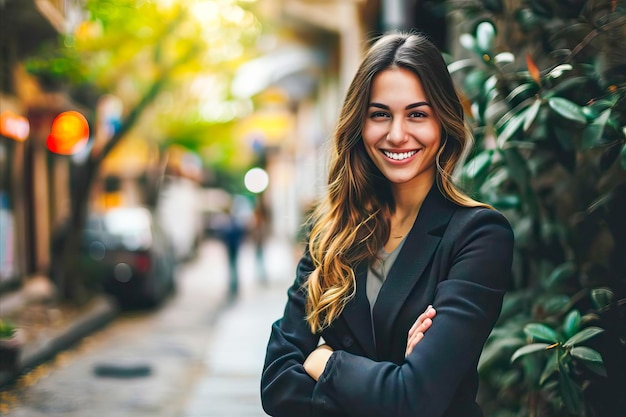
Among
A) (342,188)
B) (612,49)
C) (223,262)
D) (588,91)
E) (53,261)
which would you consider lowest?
(223,262)

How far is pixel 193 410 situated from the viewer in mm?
6027

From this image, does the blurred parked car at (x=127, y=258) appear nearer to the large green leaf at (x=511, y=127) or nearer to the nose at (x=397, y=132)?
the large green leaf at (x=511, y=127)

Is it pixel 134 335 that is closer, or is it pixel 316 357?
pixel 316 357

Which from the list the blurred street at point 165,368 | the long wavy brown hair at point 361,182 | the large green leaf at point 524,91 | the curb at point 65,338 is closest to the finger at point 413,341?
the long wavy brown hair at point 361,182

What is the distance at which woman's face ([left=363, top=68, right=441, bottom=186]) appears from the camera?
202 cm

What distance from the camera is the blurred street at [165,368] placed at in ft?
20.8

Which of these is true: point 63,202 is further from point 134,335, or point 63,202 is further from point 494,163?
point 494,163

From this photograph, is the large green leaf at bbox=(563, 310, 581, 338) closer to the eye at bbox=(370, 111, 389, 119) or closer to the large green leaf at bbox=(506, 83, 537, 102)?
the large green leaf at bbox=(506, 83, 537, 102)

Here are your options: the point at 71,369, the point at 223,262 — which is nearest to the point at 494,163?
the point at 71,369

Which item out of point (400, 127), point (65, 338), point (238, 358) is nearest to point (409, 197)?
point (400, 127)

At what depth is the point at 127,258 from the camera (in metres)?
12.4

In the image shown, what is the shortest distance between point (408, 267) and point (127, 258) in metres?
11.1

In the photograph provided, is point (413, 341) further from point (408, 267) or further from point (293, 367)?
point (293, 367)

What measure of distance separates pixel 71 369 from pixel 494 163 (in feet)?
20.2
